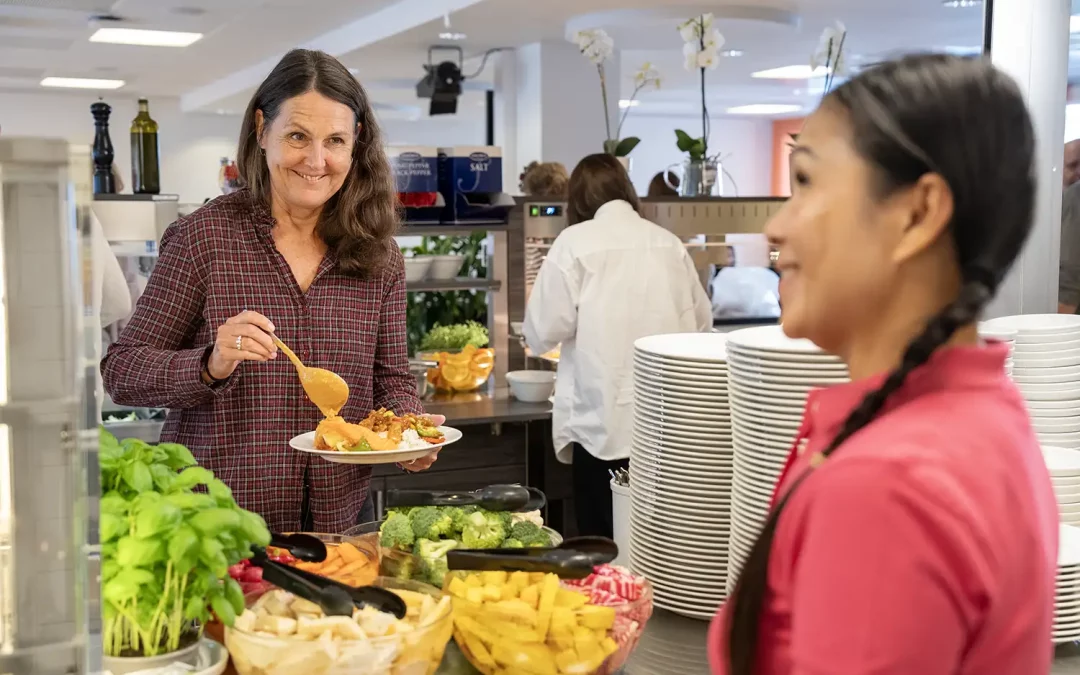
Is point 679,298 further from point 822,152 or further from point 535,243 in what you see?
point 822,152

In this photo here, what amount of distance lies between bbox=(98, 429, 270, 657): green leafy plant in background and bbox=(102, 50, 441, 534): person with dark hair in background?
0.73 meters

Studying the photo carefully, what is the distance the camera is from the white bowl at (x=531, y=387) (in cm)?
463

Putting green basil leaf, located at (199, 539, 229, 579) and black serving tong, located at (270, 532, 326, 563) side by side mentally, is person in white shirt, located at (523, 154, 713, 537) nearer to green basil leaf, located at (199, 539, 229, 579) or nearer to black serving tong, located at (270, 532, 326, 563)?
black serving tong, located at (270, 532, 326, 563)

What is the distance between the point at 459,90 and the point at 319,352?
7.87m

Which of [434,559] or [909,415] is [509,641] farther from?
[909,415]

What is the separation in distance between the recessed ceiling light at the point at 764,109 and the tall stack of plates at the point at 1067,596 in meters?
15.1

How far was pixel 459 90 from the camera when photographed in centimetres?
970

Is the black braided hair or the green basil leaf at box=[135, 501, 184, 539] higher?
the black braided hair

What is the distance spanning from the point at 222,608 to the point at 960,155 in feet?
3.09

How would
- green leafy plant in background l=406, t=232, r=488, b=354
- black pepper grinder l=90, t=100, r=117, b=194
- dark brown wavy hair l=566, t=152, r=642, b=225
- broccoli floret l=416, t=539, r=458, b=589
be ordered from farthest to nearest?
green leafy plant in background l=406, t=232, r=488, b=354 → dark brown wavy hair l=566, t=152, r=642, b=225 → black pepper grinder l=90, t=100, r=117, b=194 → broccoli floret l=416, t=539, r=458, b=589

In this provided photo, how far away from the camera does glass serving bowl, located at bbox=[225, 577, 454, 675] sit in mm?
1239

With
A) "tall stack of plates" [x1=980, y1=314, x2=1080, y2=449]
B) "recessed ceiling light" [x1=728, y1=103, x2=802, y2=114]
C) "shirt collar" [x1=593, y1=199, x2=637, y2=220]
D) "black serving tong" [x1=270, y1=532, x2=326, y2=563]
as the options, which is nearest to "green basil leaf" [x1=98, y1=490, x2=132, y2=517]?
"black serving tong" [x1=270, y1=532, x2=326, y2=563]

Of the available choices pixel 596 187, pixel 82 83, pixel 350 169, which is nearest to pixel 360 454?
pixel 350 169

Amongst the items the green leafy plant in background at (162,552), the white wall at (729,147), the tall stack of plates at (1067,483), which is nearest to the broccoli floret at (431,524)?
the green leafy plant in background at (162,552)
